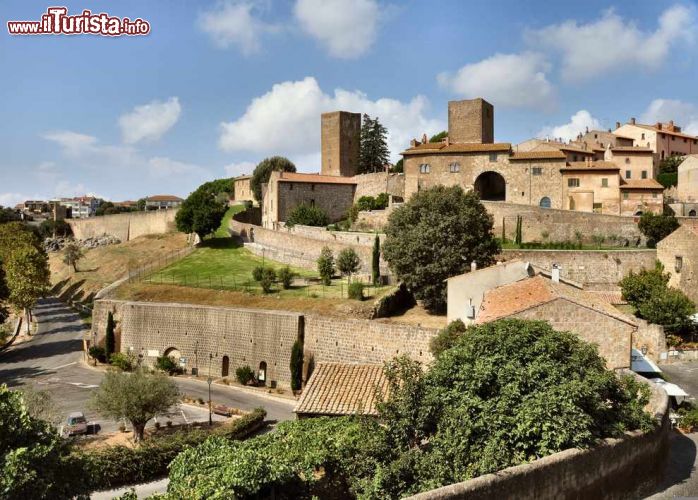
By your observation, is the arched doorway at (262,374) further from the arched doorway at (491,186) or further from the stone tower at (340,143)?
the stone tower at (340,143)

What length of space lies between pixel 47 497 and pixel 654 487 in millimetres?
13423

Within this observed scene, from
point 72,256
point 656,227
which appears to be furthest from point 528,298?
point 72,256

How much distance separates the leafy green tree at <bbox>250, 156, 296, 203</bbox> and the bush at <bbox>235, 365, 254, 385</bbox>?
51286 mm

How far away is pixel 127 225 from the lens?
303 feet

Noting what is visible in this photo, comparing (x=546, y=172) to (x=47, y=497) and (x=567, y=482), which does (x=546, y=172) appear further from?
(x=47, y=497)

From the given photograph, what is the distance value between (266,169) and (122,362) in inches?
2047

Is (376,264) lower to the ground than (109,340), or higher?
higher

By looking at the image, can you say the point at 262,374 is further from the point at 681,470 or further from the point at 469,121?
the point at 469,121

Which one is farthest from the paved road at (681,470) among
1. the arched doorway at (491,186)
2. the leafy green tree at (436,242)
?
the arched doorway at (491,186)

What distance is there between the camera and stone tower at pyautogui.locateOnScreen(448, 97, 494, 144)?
6147 cm

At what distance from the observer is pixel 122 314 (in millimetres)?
39125

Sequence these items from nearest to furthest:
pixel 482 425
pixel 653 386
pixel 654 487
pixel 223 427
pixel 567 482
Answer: pixel 567 482 → pixel 482 425 → pixel 654 487 → pixel 653 386 → pixel 223 427

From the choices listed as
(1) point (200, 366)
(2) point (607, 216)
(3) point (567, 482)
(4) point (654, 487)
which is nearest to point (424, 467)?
(3) point (567, 482)

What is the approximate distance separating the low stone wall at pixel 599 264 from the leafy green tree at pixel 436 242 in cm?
606
